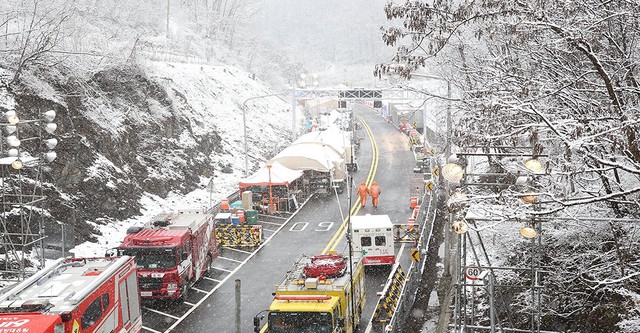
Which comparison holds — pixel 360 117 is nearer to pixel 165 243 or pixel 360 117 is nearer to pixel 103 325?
pixel 165 243

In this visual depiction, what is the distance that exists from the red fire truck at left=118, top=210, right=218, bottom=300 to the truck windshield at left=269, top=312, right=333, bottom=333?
22.9 ft

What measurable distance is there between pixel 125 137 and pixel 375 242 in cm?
1943

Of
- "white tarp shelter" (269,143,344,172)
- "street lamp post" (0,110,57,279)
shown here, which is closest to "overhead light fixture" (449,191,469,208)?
"street lamp post" (0,110,57,279)

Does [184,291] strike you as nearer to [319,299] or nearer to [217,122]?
[319,299]

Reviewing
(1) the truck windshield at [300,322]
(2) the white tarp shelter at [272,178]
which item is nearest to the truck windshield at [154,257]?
(1) the truck windshield at [300,322]

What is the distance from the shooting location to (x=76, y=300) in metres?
14.9

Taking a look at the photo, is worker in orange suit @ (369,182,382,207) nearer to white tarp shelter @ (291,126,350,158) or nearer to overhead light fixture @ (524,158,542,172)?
white tarp shelter @ (291,126,350,158)

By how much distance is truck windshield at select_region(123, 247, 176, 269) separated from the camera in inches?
898

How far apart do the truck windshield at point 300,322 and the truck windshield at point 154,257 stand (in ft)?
22.9

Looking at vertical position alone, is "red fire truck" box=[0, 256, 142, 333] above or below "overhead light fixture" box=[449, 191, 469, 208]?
below

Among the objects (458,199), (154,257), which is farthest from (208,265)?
(458,199)

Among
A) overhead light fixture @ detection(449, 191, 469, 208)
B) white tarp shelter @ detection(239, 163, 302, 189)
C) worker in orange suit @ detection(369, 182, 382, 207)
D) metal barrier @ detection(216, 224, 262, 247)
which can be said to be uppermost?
overhead light fixture @ detection(449, 191, 469, 208)

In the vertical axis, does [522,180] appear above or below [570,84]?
below

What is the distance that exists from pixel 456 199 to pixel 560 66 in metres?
4.48
